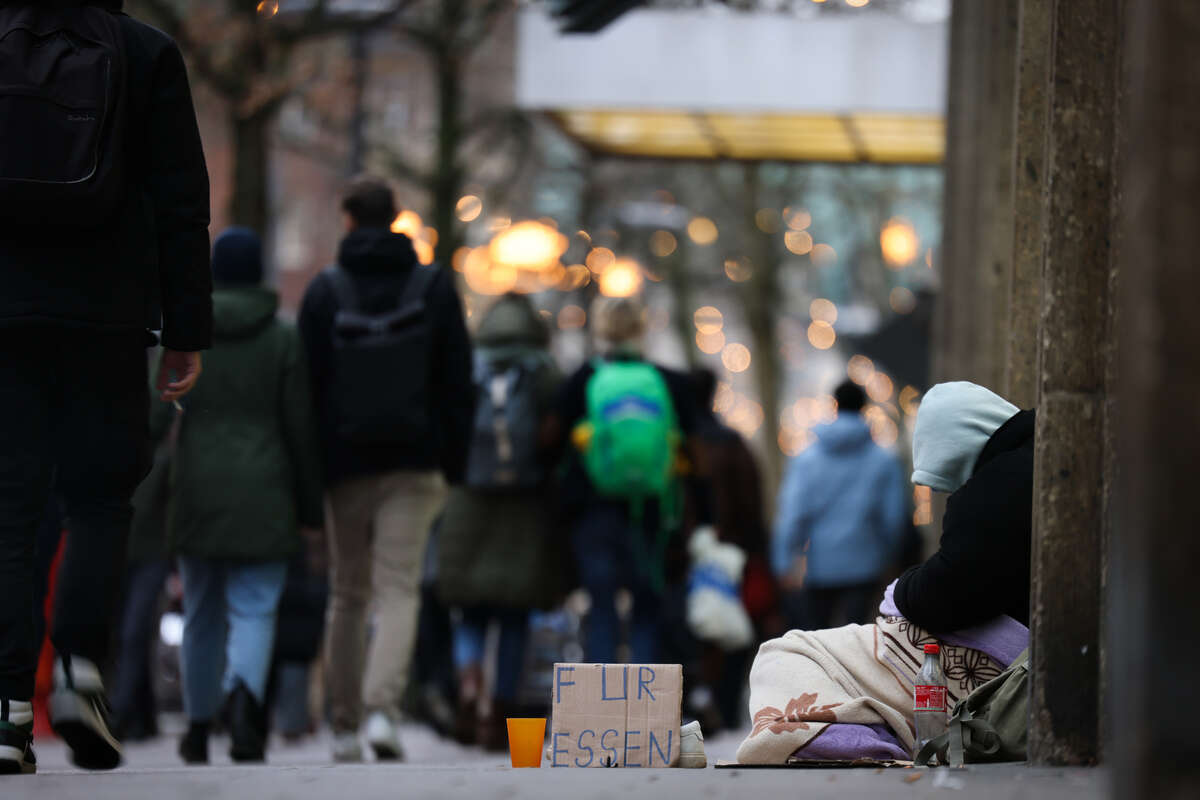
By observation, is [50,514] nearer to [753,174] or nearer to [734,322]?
[753,174]

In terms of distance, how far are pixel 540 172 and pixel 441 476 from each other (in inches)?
838

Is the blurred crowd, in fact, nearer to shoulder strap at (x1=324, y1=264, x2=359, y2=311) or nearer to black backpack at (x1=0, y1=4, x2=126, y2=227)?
shoulder strap at (x1=324, y1=264, x2=359, y2=311)

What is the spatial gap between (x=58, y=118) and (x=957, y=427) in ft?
8.21

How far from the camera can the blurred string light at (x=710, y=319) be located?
160 ft

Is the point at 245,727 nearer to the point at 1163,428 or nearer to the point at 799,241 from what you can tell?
the point at 1163,428

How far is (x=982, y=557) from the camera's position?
5133 millimetres

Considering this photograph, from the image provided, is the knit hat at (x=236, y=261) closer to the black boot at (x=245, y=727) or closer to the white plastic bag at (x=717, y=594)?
the black boot at (x=245, y=727)

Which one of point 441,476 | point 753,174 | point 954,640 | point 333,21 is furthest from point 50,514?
point 753,174

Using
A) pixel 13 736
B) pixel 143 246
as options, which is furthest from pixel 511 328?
pixel 13 736

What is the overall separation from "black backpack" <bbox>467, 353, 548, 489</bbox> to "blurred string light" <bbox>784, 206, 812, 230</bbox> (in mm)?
24554

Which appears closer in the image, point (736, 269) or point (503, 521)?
point (503, 521)

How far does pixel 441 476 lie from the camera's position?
26.7 feet

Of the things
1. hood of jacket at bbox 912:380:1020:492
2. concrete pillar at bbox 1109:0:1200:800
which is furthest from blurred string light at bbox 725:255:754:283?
concrete pillar at bbox 1109:0:1200:800

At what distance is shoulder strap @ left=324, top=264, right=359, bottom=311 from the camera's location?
8.02m
